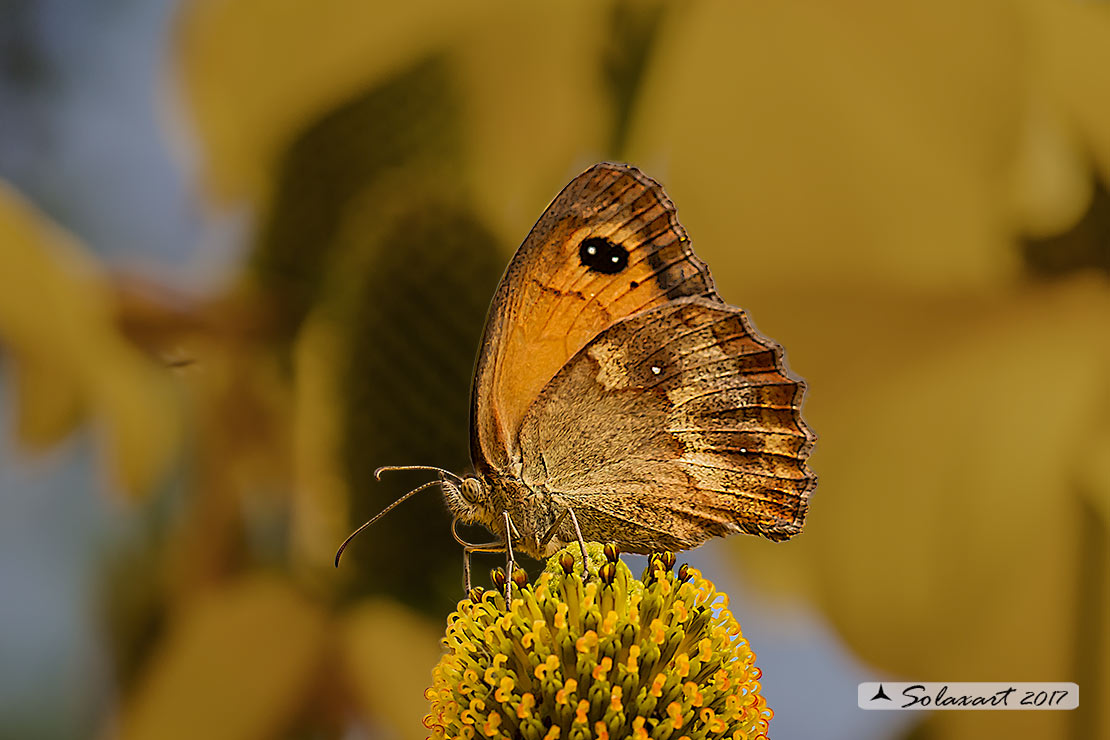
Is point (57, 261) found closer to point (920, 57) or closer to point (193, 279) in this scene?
point (193, 279)

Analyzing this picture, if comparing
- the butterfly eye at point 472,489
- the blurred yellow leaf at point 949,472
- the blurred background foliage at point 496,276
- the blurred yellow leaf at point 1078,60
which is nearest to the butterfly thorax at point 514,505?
the butterfly eye at point 472,489

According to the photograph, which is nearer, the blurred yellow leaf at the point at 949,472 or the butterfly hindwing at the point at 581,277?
the butterfly hindwing at the point at 581,277

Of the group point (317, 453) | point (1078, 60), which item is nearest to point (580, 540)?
point (317, 453)

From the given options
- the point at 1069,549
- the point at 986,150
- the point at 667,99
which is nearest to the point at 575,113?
the point at 667,99

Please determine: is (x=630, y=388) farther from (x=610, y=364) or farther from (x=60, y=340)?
(x=60, y=340)

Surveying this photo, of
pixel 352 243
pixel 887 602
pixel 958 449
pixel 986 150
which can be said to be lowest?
pixel 887 602

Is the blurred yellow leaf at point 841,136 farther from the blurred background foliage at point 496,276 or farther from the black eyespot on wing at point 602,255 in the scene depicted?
the black eyespot on wing at point 602,255
